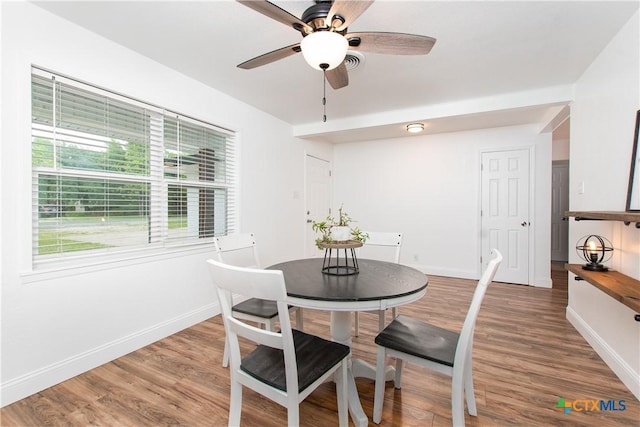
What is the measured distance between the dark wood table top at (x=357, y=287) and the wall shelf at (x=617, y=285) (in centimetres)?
97

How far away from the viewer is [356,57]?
2.19 meters

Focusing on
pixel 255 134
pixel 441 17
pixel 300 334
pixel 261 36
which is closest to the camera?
pixel 300 334

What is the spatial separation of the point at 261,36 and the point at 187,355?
95.4 inches

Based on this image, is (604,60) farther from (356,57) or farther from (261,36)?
(261,36)

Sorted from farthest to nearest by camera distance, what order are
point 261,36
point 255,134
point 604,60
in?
point 255,134
point 604,60
point 261,36

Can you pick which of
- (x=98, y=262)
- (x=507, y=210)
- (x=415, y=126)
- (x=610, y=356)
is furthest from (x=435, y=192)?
(x=98, y=262)

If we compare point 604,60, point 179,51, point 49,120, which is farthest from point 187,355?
point 604,60

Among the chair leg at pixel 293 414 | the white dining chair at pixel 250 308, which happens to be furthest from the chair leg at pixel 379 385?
the white dining chair at pixel 250 308

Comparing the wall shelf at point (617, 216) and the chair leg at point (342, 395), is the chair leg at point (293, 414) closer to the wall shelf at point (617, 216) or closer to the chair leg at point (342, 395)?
the chair leg at point (342, 395)

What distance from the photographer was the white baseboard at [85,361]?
1.68 metres

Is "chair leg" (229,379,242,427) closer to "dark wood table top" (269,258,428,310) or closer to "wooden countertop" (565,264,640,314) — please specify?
"dark wood table top" (269,258,428,310)

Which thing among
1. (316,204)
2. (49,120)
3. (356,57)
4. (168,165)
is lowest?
(316,204)

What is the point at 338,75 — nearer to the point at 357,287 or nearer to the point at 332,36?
the point at 332,36

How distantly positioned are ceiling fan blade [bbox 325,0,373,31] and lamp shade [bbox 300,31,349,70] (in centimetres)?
8
